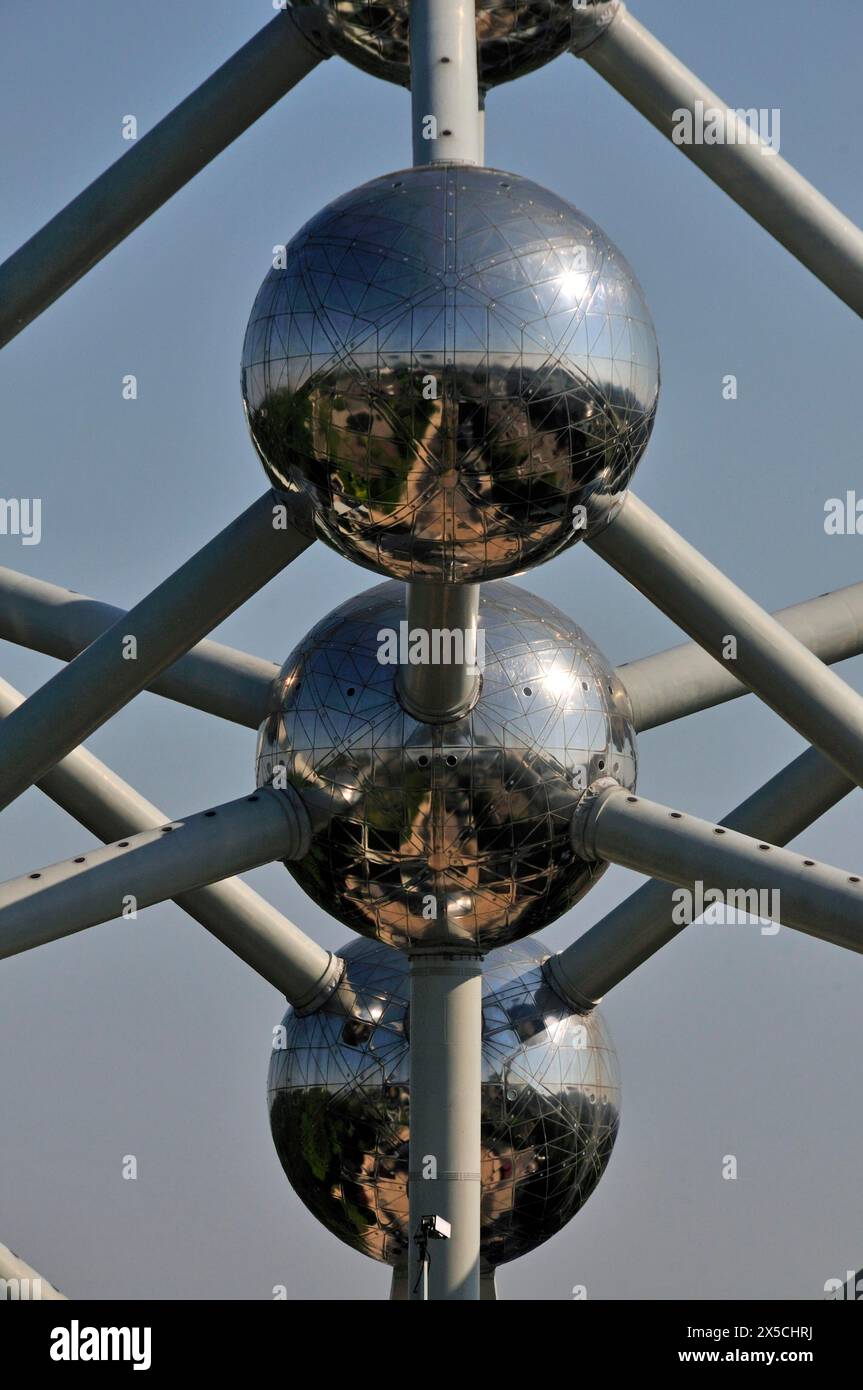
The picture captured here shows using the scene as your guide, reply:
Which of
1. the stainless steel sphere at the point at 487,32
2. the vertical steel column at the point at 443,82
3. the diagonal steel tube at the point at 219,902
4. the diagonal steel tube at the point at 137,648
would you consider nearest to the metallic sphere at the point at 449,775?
the diagonal steel tube at the point at 137,648

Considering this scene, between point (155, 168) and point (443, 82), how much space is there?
6.96ft

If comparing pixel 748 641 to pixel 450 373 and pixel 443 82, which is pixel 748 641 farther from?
pixel 443 82

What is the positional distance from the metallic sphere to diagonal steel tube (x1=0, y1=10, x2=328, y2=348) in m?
2.66

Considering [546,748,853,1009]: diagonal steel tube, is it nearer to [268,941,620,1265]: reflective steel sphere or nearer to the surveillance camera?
[268,941,620,1265]: reflective steel sphere

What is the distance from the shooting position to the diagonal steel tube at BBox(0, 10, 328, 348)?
14438 mm

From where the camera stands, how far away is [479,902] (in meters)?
13.3

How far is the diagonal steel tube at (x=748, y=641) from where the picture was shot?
1283 cm

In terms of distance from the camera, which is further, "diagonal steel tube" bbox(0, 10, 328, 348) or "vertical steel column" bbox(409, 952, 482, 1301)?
"diagonal steel tube" bbox(0, 10, 328, 348)

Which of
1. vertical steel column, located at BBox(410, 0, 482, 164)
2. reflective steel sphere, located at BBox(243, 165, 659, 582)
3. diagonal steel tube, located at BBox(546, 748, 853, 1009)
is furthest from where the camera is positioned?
diagonal steel tube, located at BBox(546, 748, 853, 1009)

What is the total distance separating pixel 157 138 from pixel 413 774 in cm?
419

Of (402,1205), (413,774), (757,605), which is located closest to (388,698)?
(413,774)

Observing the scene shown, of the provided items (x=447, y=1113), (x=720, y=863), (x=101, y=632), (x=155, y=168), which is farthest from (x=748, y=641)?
(x=155, y=168)

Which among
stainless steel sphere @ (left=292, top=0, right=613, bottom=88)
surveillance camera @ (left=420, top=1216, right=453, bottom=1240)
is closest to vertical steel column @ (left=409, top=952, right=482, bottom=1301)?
surveillance camera @ (left=420, top=1216, right=453, bottom=1240)

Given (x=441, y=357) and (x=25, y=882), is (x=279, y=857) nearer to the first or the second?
(x=25, y=882)
